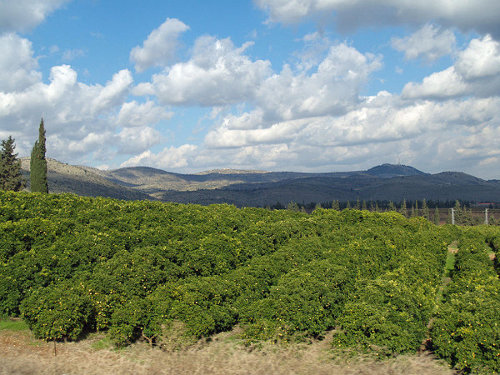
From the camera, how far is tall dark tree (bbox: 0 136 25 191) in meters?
50.8

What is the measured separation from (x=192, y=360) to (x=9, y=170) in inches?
1979

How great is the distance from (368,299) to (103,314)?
900cm

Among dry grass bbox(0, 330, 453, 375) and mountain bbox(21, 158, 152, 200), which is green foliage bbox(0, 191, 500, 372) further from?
mountain bbox(21, 158, 152, 200)

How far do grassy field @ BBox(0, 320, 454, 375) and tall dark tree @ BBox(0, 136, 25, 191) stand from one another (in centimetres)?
4326

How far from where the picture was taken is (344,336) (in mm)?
12391

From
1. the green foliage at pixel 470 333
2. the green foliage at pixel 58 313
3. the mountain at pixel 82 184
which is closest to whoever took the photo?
the green foliage at pixel 470 333

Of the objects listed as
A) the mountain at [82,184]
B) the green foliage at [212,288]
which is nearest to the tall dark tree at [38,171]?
the green foliage at [212,288]

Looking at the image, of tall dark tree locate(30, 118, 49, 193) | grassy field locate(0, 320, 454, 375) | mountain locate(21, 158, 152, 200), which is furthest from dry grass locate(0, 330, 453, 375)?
mountain locate(21, 158, 152, 200)

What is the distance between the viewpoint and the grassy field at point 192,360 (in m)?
11.6

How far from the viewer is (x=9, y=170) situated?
172 feet

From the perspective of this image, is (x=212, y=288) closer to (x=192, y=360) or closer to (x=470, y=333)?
(x=192, y=360)

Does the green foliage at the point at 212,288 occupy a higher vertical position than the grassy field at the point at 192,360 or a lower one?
higher

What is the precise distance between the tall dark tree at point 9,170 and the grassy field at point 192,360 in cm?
4326

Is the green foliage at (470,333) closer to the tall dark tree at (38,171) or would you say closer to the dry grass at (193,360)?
the dry grass at (193,360)
